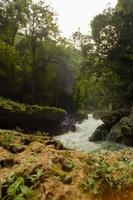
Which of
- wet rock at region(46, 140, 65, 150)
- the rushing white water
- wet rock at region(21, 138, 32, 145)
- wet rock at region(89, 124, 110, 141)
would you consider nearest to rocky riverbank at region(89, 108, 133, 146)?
wet rock at region(89, 124, 110, 141)

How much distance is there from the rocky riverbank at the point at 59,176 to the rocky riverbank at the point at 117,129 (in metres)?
13.5

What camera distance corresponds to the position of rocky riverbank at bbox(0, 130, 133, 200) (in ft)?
12.3

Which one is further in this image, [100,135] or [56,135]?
[56,135]

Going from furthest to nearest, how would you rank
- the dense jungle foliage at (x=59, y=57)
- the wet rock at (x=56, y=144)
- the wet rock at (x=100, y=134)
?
1. the dense jungle foliage at (x=59, y=57)
2. the wet rock at (x=100, y=134)
3. the wet rock at (x=56, y=144)

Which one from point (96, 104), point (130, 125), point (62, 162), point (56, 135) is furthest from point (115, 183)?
point (96, 104)

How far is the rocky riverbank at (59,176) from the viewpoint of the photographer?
3.74 metres

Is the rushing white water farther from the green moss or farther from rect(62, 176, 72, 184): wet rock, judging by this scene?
rect(62, 176, 72, 184): wet rock

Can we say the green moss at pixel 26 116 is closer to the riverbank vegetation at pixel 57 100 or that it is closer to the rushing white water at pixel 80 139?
the riverbank vegetation at pixel 57 100

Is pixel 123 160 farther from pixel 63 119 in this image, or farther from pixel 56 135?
pixel 63 119

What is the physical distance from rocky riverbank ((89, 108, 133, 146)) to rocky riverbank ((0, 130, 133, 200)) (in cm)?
1353

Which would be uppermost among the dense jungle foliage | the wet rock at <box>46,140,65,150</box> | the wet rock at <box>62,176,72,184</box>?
the dense jungle foliage

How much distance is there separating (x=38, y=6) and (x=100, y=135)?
726 inches

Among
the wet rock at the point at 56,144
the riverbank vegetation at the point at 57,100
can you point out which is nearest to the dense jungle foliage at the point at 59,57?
the riverbank vegetation at the point at 57,100

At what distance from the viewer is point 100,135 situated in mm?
21625
